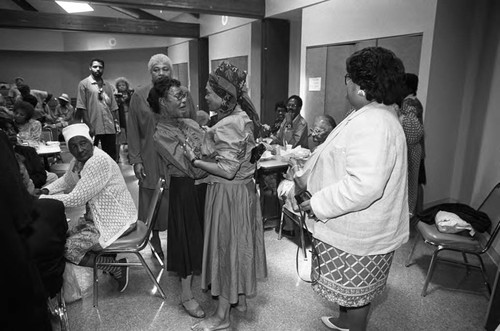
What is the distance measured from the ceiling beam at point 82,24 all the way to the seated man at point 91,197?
648 cm

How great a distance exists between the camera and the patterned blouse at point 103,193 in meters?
2.02

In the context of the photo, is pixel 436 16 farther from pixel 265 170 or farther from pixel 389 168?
pixel 389 168

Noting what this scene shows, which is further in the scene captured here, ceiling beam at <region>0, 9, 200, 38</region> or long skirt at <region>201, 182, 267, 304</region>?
ceiling beam at <region>0, 9, 200, 38</region>

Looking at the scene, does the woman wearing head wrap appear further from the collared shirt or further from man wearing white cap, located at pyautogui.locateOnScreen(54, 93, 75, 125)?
man wearing white cap, located at pyautogui.locateOnScreen(54, 93, 75, 125)

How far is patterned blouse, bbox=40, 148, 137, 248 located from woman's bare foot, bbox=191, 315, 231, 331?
76 centimetres

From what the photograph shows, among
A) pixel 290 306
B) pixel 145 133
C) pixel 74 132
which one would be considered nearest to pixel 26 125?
pixel 145 133

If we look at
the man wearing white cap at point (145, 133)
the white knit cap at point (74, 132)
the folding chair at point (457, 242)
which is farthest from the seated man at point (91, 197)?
the folding chair at point (457, 242)

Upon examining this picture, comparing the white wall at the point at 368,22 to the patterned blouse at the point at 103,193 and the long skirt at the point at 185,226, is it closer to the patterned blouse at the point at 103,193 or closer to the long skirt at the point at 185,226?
the long skirt at the point at 185,226

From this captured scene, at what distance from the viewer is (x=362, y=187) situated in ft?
4.12

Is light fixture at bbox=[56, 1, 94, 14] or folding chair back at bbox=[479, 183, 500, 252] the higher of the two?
light fixture at bbox=[56, 1, 94, 14]

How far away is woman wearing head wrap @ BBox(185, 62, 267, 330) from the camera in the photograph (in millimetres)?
1716

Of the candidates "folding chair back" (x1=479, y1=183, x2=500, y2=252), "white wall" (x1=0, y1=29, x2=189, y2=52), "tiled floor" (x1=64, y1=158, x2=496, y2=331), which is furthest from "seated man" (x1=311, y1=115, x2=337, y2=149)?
"white wall" (x1=0, y1=29, x2=189, y2=52)

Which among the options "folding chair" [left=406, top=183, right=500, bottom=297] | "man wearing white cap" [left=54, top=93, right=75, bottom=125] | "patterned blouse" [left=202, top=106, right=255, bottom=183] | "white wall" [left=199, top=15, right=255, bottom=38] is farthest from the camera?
"man wearing white cap" [left=54, top=93, right=75, bottom=125]

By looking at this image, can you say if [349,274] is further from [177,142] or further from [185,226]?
[177,142]
